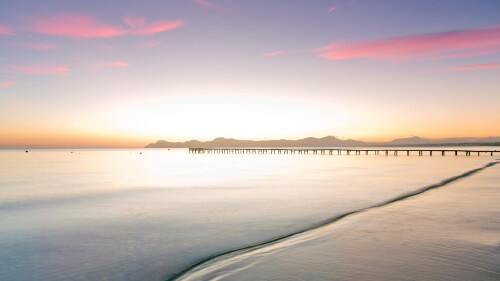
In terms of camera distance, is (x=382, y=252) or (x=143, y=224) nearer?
(x=382, y=252)

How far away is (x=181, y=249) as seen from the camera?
9.34 metres

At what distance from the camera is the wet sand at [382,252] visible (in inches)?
274

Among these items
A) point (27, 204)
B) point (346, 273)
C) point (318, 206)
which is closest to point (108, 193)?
point (27, 204)

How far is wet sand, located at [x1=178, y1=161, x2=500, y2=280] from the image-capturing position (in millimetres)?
6965

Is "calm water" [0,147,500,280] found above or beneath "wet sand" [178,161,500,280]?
beneath

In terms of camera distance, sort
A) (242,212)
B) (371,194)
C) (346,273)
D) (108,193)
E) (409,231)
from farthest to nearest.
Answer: (108,193) → (371,194) → (242,212) → (409,231) → (346,273)

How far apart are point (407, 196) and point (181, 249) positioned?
44.7 ft

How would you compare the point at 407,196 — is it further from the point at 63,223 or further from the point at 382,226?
the point at 63,223

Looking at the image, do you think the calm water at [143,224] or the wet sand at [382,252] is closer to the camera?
the wet sand at [382,252]

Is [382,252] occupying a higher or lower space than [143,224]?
higher

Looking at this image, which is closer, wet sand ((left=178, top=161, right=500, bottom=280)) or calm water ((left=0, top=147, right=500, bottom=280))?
wet sand ((left=178, top=161, right=500, bottom=280))

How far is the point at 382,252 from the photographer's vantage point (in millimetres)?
8344

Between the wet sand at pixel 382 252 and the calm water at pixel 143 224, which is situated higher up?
the wet sand at pixel 382 252

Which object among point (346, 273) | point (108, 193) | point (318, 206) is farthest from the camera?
point (108, 193)
